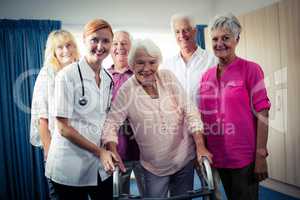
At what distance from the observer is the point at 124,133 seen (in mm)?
1752

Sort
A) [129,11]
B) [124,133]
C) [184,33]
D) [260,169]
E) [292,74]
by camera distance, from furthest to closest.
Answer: [129,11] < [292,74] < [184,33] < [124,133] < [260,169]

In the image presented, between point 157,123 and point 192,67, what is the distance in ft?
1.62

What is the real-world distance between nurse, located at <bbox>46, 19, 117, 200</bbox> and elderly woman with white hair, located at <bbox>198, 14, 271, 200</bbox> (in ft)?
1.92

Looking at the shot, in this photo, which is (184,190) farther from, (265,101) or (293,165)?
(293,165)

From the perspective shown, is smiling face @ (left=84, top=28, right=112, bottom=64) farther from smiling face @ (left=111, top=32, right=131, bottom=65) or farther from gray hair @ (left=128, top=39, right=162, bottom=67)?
smiling face @ (left=111, top=32, right=131, bottom=65)

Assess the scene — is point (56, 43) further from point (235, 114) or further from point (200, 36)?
point (200, 36)

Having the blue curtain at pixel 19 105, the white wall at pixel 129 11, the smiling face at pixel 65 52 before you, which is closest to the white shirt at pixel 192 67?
the smiling face at pixel 65 52

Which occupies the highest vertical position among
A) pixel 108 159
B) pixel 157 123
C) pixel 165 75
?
pixel 165 75

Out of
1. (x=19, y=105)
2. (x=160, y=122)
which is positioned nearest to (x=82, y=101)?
(x=160, y=122)

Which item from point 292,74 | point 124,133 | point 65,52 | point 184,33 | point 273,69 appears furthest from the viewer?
point 273,69

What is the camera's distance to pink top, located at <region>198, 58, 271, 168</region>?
5.21 ft

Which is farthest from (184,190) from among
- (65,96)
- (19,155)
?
(19,155)

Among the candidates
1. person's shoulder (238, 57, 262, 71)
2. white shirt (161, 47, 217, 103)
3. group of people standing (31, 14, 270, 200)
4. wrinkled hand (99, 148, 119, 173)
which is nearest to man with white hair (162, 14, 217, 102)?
white shirt (161, 47, 217, 103)

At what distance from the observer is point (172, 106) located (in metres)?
1.64
